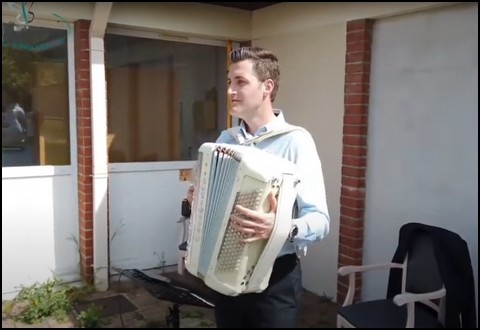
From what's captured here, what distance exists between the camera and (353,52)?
3.46m

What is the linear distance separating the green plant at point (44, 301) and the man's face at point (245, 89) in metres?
2.60

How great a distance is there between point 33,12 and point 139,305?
2.48 m

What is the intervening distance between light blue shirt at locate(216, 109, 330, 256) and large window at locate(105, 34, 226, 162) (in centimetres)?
275

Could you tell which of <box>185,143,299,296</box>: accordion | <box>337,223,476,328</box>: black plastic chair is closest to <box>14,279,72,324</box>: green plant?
<box>337,223,476,328</box>: black plastic chair

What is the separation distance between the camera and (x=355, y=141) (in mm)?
3494

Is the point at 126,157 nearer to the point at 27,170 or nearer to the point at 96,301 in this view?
the point at 27,170

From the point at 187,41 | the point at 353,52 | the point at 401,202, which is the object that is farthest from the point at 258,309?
the point at 187,41

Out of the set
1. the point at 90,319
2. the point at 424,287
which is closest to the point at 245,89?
the point at 424,287

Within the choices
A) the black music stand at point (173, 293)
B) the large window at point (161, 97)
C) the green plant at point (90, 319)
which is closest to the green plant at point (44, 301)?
the green plant at point (90, 319)

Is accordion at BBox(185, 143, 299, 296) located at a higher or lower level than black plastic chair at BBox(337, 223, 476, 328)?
higher

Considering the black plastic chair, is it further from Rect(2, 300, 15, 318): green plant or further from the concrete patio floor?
Rect(2, 300, 15, 318): green plant

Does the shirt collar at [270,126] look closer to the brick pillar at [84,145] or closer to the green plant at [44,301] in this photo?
the brick pillar at [84,145]

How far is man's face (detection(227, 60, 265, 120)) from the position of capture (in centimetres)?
180

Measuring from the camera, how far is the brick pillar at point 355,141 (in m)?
3.41
